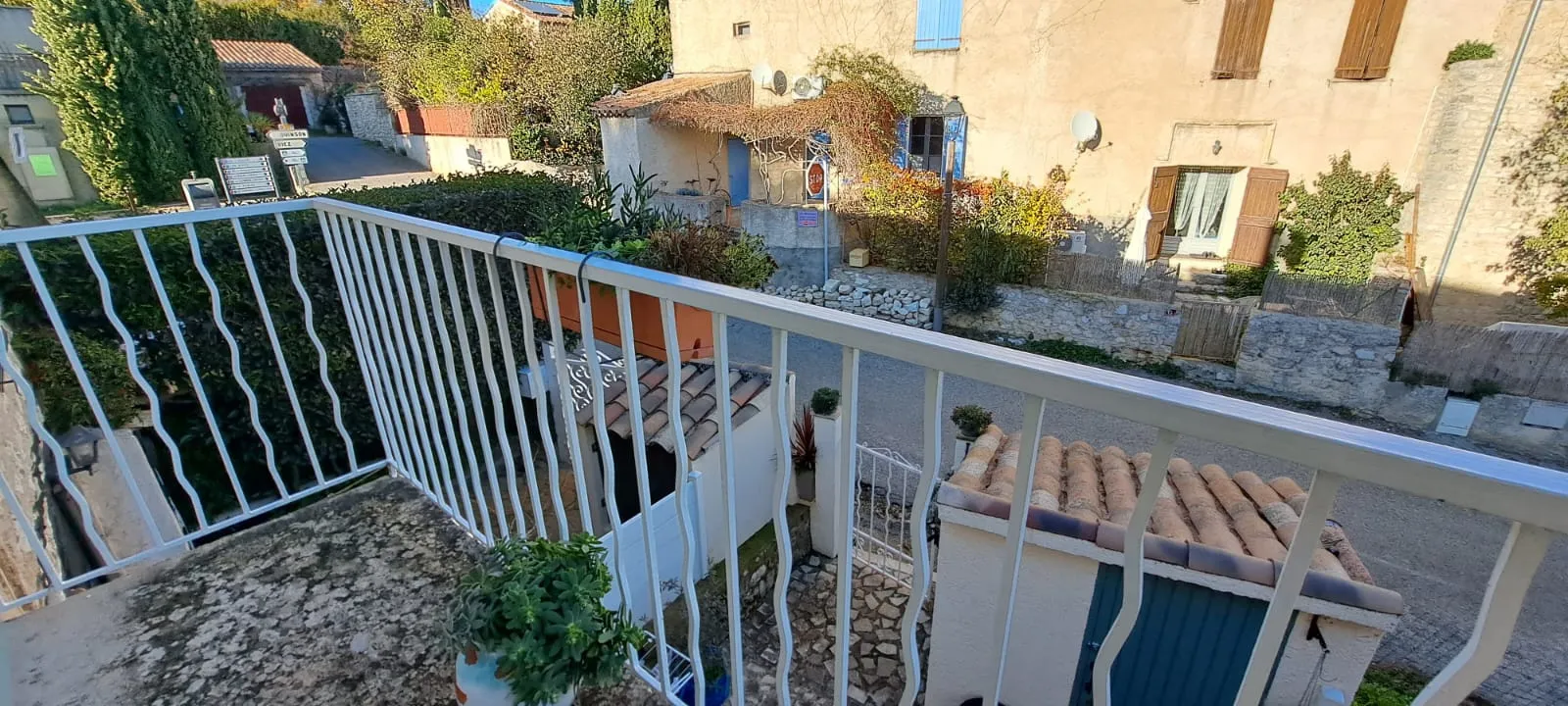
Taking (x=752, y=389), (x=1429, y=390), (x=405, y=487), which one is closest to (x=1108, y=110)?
(x=1429, y=390)

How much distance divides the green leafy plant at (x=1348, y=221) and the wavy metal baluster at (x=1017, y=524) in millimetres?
8553

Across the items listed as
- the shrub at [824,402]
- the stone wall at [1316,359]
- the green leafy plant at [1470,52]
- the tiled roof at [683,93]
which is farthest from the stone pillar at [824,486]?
the green leafy plant at [1470,52]

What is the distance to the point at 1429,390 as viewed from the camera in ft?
19.4

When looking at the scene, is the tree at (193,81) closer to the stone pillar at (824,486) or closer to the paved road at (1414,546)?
the paved road at (1414,546)

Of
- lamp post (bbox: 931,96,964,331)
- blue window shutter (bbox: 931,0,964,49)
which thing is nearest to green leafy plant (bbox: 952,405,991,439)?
lamp post (bbox: 931,96,964,331)

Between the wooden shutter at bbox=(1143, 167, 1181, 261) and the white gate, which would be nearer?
the white gate

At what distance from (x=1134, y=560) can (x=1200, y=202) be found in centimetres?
946

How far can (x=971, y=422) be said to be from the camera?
4.71 metres

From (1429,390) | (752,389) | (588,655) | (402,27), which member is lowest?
(1429,390)

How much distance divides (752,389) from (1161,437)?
3.16 metres

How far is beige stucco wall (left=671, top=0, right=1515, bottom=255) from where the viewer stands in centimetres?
689

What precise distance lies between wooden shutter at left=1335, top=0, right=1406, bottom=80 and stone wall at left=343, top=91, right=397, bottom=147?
20.1 metres

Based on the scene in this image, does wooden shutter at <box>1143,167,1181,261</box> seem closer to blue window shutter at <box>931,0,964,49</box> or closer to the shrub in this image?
blue window shutter at <box>931,0,964,49</box>

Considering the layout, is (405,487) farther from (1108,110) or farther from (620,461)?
(1108,110)
